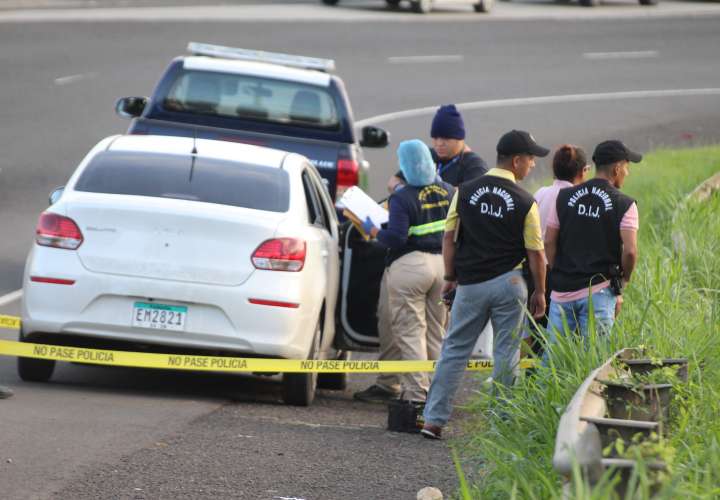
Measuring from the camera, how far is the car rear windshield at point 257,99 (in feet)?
46.0

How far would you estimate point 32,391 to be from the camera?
935 cm

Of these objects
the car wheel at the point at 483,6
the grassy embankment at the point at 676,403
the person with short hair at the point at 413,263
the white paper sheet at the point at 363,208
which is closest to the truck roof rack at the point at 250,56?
the grassy embankment at the point at 676,403

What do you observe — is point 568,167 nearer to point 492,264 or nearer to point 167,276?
point 492,264

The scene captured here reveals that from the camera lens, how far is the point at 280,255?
9.57 metres

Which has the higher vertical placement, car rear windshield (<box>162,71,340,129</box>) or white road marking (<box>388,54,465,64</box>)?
car rear windshield (<box>162,71,340,129</box>)

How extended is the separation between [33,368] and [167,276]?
109 centimetres

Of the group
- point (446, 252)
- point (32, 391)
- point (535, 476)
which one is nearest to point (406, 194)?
point (446, 252)

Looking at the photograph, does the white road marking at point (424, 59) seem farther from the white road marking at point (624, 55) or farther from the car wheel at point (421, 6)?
the car wheel at point (421, 6)

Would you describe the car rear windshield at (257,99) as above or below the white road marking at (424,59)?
above

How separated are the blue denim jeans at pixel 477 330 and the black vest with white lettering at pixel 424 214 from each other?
104cm

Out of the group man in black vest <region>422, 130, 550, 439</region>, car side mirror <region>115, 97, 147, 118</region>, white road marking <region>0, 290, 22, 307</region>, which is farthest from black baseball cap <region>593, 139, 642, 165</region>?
car side mirror <region>115, 97, 147, 118</region>

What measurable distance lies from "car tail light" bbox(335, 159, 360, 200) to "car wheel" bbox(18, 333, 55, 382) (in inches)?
164

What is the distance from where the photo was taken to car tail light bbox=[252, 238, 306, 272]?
9.51 meters

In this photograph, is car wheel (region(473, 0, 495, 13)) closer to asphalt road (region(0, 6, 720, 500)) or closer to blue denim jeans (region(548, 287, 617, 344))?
asphalt road (region(0, 6, 720, 500))
